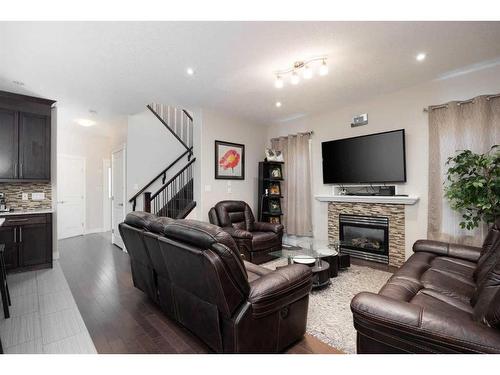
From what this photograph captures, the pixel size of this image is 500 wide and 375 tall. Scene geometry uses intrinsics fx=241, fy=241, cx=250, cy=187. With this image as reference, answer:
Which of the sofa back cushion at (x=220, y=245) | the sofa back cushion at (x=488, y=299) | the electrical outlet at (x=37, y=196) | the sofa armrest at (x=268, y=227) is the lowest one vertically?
the sofa armrest at (x=268, y=227)

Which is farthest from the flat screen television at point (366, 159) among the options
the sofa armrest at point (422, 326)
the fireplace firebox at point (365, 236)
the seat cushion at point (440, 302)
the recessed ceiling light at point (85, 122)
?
the recessed ceiling light at point (85, 122)

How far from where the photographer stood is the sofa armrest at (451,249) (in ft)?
8.17

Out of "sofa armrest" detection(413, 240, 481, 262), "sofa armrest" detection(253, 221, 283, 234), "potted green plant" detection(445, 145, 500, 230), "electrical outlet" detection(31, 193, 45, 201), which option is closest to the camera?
"sofa armrest" detection(413, 240, 481, 262)

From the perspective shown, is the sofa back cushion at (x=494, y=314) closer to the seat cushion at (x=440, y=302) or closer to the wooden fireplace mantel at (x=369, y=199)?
the seat cushion at (x=440, y=302)

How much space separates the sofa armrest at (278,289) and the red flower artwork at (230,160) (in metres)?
3.25

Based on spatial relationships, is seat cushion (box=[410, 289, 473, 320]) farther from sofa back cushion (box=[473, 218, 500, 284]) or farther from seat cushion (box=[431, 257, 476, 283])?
seat cushion (box=[431, 257, 476, 283])

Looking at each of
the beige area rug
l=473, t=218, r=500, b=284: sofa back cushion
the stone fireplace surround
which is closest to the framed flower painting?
the beige area rug

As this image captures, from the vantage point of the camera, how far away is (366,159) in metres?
4.02

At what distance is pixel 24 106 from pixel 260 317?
4669mm

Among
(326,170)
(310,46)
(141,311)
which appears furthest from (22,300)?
(326,170)

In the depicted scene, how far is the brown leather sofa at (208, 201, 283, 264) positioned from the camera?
377cm

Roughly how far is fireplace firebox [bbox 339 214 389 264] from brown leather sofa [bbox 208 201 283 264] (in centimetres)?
116

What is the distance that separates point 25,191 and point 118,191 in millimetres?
1620
